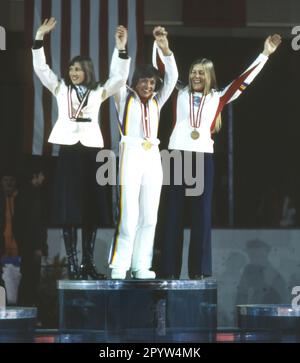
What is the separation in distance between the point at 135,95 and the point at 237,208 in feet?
13.1

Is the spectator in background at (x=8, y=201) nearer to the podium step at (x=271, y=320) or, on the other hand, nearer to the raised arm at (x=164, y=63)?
the raised arm at (x=164, y=63)

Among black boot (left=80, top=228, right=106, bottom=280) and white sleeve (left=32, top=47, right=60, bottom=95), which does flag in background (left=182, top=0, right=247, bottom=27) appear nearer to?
white sleeve (left=32, top=47, right=60, bottom=95)

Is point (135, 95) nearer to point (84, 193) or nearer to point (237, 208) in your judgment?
point (84, 193)

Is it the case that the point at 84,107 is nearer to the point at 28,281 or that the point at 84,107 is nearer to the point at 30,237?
the point at 30,237

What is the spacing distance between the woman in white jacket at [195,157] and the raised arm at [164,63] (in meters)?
0.13

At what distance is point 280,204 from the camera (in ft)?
34.9

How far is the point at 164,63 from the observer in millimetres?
7348

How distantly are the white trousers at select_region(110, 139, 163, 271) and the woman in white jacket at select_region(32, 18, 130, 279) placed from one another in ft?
0.69

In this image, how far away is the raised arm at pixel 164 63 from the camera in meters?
7.28

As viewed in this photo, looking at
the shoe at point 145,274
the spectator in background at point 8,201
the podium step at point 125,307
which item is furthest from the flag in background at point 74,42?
the podium step at point 125,307

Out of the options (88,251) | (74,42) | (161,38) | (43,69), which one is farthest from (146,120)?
(74,42)

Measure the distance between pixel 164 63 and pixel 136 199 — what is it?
3.19 ft
